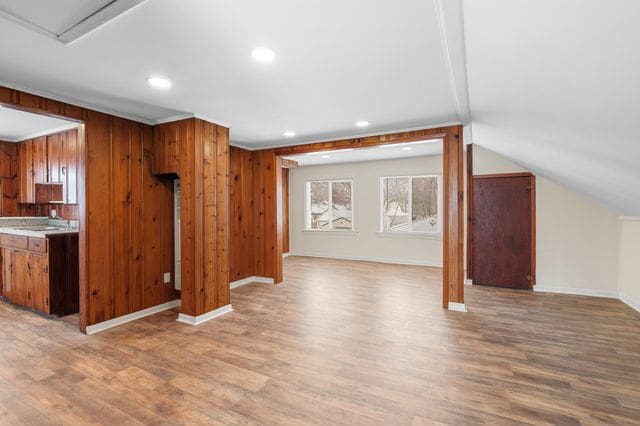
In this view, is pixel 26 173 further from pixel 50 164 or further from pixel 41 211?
pixel 50 164

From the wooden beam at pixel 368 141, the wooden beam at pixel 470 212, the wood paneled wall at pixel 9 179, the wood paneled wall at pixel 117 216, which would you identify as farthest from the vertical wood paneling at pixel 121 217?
the wooden beam at pixel 470 212

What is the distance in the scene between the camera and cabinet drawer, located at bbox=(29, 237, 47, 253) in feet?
11.4

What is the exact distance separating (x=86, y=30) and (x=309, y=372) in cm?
270

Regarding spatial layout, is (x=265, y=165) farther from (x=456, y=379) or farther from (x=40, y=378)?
(x=456, y=379)

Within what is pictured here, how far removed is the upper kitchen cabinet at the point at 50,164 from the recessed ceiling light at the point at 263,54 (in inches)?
132

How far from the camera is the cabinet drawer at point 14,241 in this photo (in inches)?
146

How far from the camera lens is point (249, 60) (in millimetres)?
2111

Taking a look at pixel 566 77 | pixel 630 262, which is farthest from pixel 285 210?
pixel 566 77

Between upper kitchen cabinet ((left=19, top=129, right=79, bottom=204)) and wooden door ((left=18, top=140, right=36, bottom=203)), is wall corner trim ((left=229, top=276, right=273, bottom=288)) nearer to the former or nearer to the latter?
upper kitchen cabinet ((left=19, top=129, right=79, bottom=204))

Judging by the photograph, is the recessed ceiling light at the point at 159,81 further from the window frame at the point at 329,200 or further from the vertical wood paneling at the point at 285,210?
the vertical wood paneling at the point at 285,210

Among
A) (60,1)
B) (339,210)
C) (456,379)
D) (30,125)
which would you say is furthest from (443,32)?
(339,210)

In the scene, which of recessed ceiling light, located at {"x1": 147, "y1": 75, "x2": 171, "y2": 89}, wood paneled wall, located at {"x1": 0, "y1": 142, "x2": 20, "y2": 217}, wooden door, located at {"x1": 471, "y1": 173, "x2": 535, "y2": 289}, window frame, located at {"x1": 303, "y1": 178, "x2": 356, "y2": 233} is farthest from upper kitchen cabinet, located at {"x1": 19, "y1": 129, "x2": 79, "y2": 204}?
wooden door, located at {"x1": 471, "y1": 173, "x2": 535, "y2": 289}

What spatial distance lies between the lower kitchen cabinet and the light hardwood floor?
20 centimetres

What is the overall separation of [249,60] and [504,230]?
4617 mm
